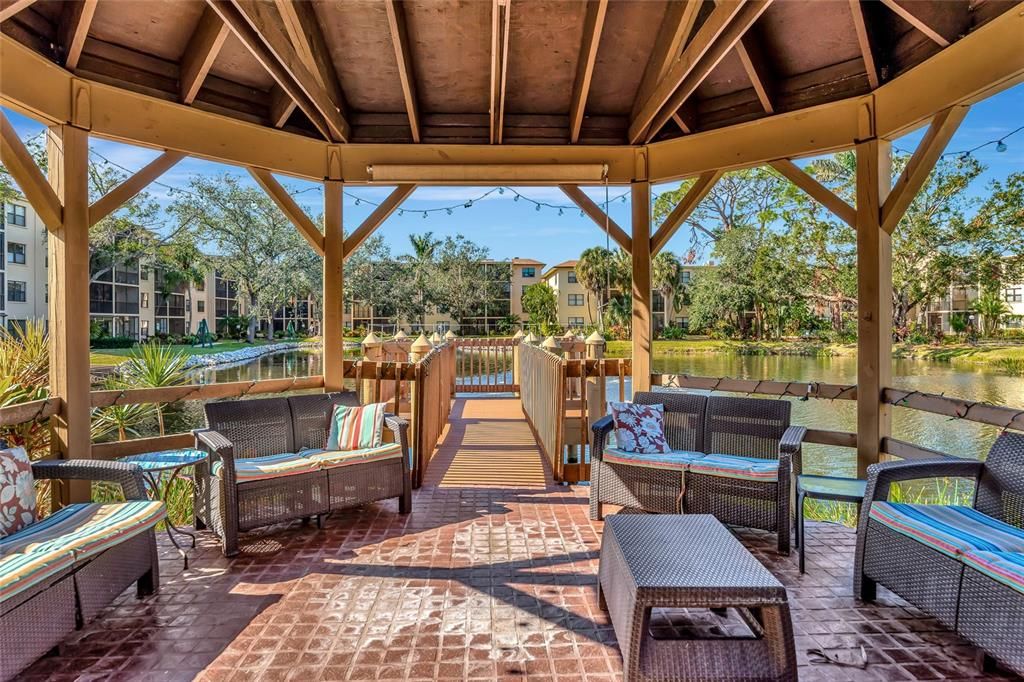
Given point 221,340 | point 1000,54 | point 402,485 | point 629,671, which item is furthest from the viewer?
point 221,340

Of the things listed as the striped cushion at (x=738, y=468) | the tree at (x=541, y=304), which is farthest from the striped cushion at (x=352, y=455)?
the tree at (x=541, y=304)

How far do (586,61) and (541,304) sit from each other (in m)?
30.8

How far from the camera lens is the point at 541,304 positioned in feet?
116

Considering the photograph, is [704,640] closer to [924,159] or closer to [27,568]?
[27,568]

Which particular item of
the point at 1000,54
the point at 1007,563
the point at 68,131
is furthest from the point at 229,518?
the point at 1000,54

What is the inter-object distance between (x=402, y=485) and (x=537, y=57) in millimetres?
3660

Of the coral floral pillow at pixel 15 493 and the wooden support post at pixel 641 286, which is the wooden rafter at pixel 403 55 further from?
the coral floral pillow at pixel 15 493

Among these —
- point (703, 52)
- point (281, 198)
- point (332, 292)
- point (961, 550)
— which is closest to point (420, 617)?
point (961, 550)

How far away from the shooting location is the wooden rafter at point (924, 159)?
366 centimetres

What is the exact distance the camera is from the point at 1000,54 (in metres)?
3.28

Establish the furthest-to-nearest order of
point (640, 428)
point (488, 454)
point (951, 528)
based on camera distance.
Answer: point (488, 454) → point (640, 428) → point (951, 528)

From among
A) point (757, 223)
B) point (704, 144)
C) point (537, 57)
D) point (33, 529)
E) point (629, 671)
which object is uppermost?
point (757, 223)

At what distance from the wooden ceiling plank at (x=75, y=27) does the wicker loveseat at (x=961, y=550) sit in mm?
5235

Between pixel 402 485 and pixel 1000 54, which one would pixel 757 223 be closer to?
pixel 1000 54
